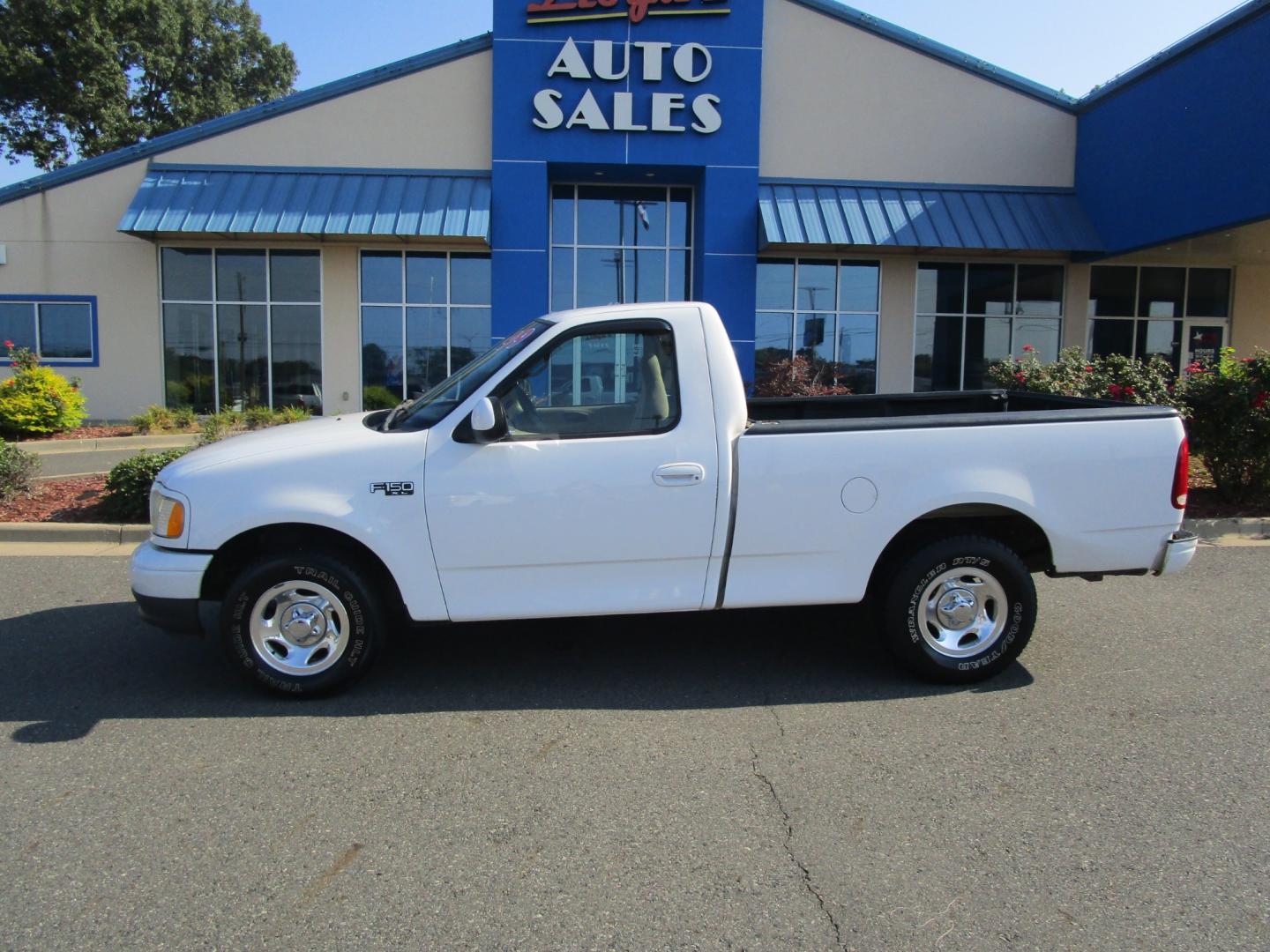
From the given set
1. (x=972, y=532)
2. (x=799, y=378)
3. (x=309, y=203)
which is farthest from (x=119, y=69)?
(x=972, y=532)

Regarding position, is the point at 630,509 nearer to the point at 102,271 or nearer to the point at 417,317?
the point at 417,317

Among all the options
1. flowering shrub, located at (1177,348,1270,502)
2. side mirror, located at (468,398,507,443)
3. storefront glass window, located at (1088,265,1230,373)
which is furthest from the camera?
storefront glass window, located at (1088,265,1230,373)

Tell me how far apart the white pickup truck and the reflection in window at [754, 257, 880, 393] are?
1415cm

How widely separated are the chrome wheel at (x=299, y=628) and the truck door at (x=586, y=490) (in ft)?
1.97

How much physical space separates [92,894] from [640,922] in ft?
5.95

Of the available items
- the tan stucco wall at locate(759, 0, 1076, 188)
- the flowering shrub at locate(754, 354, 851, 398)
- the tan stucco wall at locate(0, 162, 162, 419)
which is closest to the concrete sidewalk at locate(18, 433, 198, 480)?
Result: the tan stucco wall at locate(0, 162, 162, 419)

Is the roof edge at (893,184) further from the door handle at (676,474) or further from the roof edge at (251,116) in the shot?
the door handle at (676,474)

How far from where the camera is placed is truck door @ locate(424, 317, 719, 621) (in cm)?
450

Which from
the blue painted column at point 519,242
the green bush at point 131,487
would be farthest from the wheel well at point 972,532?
the blue painted column at point 519,242

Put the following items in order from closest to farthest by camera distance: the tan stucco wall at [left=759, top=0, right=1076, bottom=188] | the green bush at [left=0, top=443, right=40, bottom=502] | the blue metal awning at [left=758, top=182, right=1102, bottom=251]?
the green bush at [left=0, top=443, right=40, bottom=502] → the blue metal awning at [left=758, top=182, right=1102, bottom=251] → the tan stucco wall at [left=759, top=0, right=1076, bottom=188]

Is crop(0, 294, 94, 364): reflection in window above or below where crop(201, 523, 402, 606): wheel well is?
above

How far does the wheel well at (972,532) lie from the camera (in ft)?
15.9

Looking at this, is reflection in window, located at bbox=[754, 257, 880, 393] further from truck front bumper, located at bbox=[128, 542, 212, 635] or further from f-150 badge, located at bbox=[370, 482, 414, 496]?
truck front bumper, located at bbox=[128, 542, 212, 635]

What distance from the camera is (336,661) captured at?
4.62m
